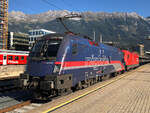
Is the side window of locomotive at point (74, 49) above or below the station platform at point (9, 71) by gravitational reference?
above

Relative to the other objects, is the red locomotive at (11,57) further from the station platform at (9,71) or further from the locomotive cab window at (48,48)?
the locomotive cab window at (48,48)

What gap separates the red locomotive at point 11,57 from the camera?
25.2 metres

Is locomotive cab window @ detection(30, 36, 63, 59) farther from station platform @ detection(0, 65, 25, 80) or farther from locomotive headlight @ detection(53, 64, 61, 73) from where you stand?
station platform @ detection(0, 65, 25, 80)

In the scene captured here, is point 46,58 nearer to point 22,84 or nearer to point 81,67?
point 22,84

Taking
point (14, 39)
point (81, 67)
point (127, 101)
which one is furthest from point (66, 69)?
point (14, 39)

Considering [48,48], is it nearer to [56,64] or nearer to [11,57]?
[56,64]

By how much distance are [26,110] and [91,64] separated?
6.21 m

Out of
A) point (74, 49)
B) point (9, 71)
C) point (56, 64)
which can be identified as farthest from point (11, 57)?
point (56, 64)

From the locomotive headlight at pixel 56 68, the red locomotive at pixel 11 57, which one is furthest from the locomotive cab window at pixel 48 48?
the red locomotive at pixel 11 57

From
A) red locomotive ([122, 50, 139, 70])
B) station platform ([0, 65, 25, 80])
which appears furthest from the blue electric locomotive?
red locomotive ([122, 50, 139, 70])

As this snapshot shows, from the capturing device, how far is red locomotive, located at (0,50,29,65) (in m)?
25.2

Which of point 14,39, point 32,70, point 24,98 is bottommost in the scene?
point 24,98

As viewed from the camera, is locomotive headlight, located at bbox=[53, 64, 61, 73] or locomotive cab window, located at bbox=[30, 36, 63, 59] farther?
locomotive cab window, located at bbox=[30, 36, 63, 59]

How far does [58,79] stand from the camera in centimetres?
823
